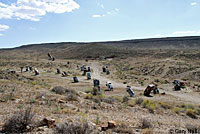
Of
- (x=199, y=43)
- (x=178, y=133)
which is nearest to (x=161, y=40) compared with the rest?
(x=199, y=43)

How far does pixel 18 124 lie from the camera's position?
229 inches

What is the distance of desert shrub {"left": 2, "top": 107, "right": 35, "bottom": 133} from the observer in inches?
224

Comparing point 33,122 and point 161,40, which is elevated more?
point 161,40

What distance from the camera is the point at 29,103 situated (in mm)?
A: 9859

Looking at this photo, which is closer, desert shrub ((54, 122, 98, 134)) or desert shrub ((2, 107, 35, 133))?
desert shrub ((54, 122, 98, 134))

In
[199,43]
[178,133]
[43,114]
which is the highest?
[199,43]

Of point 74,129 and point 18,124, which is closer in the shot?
point 74,129

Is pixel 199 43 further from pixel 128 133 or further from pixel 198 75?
pixel 128 133

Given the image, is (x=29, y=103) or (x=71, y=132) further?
(x=29, y=103)

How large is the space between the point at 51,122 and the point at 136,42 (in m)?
139

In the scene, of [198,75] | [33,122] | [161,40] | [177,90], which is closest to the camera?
[33,122]

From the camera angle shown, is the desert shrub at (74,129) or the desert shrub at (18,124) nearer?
the desert shrub at (74,129)

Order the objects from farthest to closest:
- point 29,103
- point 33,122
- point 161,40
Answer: point 161,40
point 29,103
point 33,122

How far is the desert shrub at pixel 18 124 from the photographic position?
5.69 m
